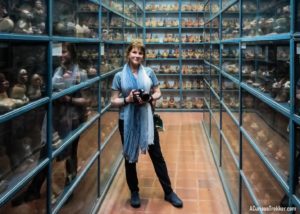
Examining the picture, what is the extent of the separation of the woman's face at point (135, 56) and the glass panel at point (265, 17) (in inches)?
32.8

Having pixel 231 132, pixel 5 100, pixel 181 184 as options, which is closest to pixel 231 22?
pixel 231 132

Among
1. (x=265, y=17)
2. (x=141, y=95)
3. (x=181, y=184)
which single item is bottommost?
(x=181, y=184)

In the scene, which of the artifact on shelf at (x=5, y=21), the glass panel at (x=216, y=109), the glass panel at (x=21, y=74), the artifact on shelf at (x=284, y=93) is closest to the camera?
the artifact on shelf at (x=5, y=21)

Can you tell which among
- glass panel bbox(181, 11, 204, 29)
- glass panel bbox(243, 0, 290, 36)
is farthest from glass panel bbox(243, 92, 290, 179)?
glass panel bbox(181, 11, 204, 29)

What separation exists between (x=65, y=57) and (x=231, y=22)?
1.80 m

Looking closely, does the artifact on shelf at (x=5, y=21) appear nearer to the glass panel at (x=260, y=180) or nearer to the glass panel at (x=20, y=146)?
the glass panel at (x=20, y=146)

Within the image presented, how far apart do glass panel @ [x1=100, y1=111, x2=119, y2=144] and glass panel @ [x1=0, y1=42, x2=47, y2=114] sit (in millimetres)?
1556

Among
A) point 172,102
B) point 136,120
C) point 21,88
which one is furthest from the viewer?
point 172,102

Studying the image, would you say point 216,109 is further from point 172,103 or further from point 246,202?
point 172,103

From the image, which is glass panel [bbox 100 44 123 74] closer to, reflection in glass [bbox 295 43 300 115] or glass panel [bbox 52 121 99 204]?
glass panel [bbox 52 121 99 204]

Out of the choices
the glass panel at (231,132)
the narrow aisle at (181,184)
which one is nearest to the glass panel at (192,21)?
the narrow aisle at (181,184)

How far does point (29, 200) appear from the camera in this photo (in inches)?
73.1

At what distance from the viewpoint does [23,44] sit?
1776 millimetres

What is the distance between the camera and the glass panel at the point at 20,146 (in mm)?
1667
